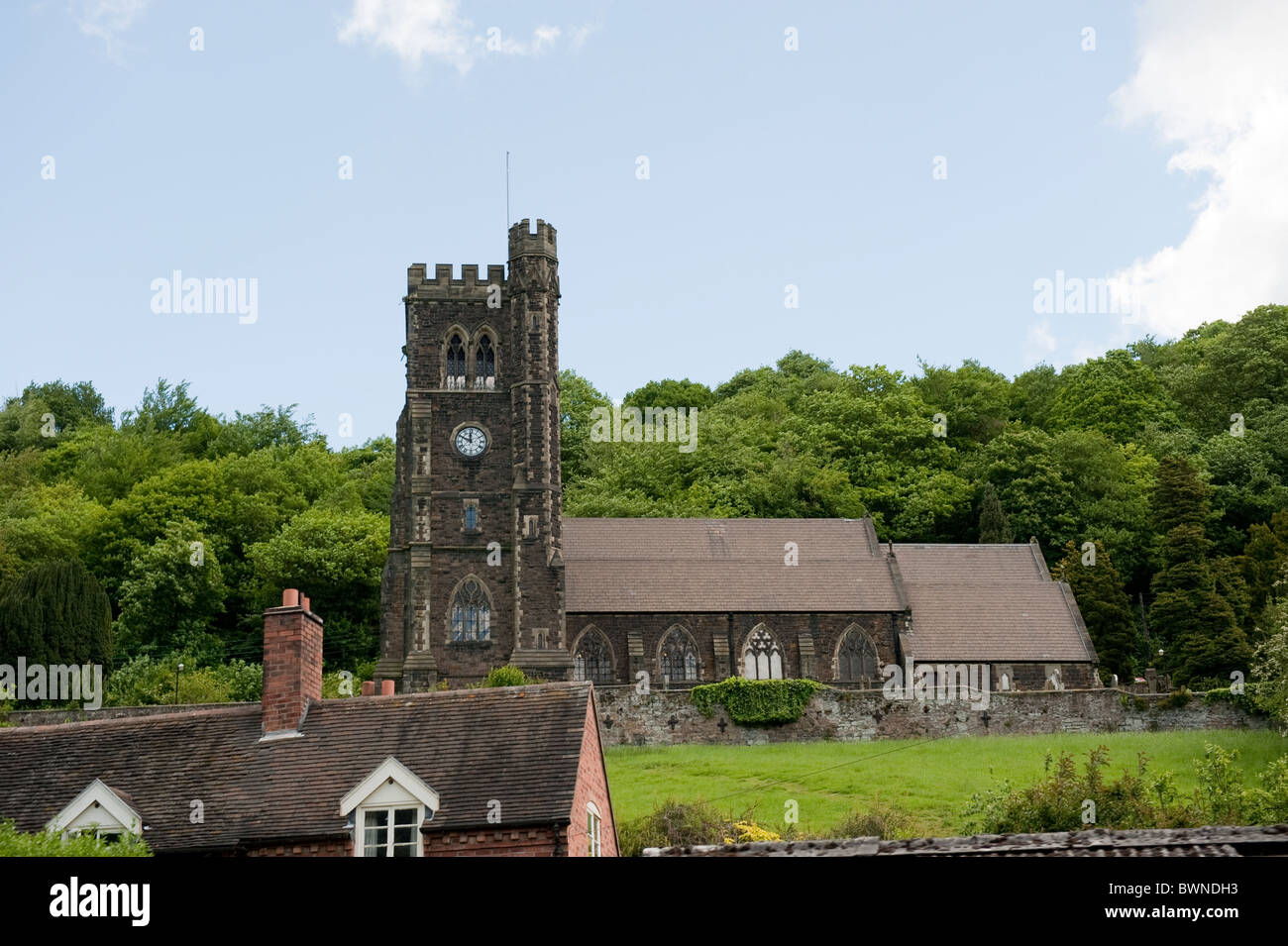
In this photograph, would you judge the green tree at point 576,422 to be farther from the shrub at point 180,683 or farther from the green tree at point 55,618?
the green tree at point 55,618

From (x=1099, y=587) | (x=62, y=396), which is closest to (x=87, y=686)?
(x=1099, y=587)

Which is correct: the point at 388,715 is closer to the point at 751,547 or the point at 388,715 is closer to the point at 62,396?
the point at 751,547

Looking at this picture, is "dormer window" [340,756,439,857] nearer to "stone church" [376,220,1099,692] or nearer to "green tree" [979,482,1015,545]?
"stone church" [376,220,1099,692]

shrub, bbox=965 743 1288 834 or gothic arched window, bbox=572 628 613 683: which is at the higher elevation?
gothic arched window, bbox=572 628 613 683

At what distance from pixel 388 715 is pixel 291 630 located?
1936mm

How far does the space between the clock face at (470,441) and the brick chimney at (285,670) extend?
37873 mm

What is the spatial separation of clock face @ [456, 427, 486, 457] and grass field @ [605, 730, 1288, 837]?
17.1 meters

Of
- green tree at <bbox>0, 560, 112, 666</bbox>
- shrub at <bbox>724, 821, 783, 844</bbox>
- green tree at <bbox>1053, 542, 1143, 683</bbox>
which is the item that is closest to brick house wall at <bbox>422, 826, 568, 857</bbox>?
shrub at <bbox>724, 821, 783, 844</bbox>

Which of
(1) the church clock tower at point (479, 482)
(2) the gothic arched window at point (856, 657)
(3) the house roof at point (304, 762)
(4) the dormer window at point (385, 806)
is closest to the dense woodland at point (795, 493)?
(1) the church clock tower at point (479, 482)

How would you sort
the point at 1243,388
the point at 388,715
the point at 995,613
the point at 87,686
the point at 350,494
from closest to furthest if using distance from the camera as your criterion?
the point at 388,715 < the point at 87,686 < the point at 995,613 < the point at 350,494 < the point at 1243,388

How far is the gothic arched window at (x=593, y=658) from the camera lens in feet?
196

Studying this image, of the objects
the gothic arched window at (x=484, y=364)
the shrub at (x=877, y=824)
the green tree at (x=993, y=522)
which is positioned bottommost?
the shrub at (x=877, y=824)

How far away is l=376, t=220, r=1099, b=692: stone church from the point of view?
194 feet
